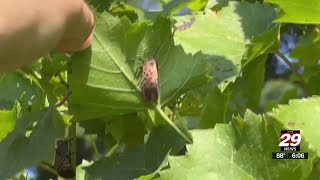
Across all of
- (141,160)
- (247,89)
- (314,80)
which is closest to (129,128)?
(141,160)

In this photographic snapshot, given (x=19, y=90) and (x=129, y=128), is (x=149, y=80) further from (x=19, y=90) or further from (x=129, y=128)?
(x=19, y=90)

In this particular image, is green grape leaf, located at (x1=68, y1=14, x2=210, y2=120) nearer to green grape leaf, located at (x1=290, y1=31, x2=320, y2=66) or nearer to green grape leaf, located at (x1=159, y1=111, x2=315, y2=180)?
green grape leaf, located at (x1=159, y1=111, x2=315, y2=180)

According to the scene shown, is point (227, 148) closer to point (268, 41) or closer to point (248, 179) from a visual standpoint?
point (248, 179)

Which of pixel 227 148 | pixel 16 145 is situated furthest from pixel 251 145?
pixel 16 145

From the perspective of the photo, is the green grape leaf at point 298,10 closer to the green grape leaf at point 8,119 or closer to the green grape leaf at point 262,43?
the green grape leaf at point 262,43

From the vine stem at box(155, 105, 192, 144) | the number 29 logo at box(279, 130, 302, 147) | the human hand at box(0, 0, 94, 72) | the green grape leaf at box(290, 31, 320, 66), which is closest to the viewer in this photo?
the human hand at box(0, 0, 94, 72)

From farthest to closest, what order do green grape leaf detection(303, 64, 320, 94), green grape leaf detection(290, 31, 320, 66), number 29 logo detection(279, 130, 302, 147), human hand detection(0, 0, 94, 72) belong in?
1. green grape leaf detection(290, 31, 320, 66)
2. green grape leaf detection(303, 64, 320, 94)
3. number 29 logo detection(279, 130, 302, 147)
4. human hand detection(0, 0, 94, 72)

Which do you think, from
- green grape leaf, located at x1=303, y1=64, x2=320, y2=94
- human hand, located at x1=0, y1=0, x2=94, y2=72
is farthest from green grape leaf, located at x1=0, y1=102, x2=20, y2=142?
green grape leaf, located at x1=303, y1=64, x2=320, y2=94
